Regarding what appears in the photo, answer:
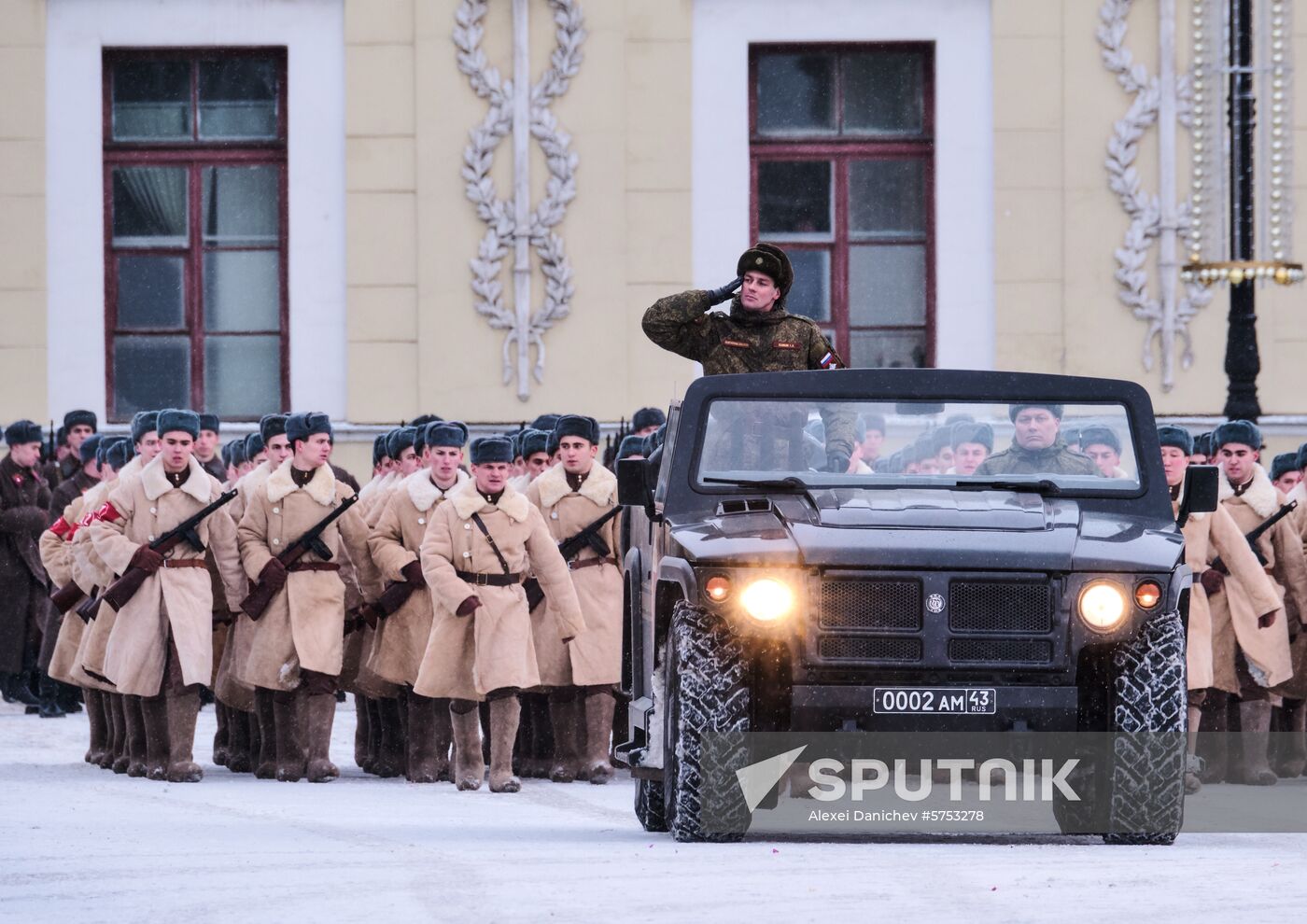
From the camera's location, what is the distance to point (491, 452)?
14.2 metres

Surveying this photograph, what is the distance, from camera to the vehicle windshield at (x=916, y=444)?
10383 millimetres

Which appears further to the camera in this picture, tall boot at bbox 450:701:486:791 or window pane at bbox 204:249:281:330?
window pane at bbox 204:249:281:330

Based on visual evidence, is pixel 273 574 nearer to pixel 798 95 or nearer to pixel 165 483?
pixel 165 483

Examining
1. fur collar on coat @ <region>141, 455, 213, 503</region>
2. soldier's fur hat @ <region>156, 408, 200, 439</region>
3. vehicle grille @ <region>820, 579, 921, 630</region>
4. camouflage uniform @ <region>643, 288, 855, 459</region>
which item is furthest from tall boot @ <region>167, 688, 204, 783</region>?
vehicle grille @ <region>820, 579, 921, 630</region>

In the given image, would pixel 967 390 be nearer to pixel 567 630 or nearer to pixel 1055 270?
pixel 567 630

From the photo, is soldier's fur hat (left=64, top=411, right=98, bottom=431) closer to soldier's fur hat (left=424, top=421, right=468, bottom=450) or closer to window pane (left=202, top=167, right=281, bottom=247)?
window pane (left=202, top=167, right=281, bottom=247)

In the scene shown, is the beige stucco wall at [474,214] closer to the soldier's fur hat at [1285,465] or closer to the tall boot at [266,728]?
the soldier's fur hat at [1285,465]

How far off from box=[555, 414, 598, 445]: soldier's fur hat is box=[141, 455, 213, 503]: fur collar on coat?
188cm

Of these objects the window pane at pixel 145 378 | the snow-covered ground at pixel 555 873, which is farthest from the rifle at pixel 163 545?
the window pane at pixel 145 378

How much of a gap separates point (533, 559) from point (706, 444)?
3643mm

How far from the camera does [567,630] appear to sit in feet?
45.6

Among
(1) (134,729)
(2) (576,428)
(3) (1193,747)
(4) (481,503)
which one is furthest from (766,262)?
(1) (134,729)

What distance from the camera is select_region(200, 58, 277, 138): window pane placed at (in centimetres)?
2211

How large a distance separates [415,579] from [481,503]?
1054 mm
